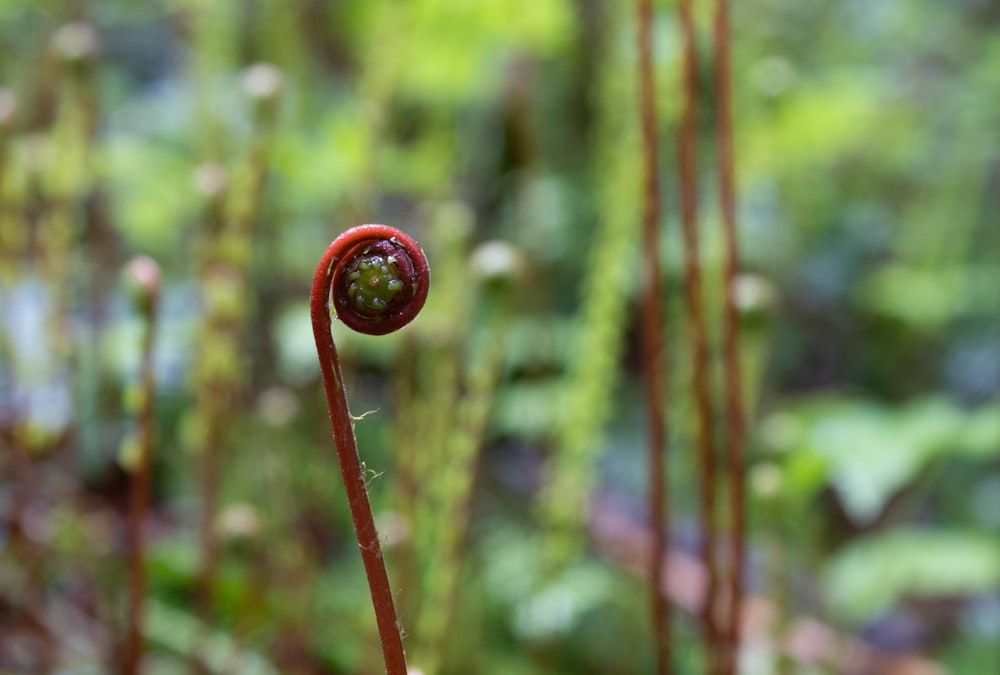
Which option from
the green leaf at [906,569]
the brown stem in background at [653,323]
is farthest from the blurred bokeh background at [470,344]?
the brown stem in background at [653,323]

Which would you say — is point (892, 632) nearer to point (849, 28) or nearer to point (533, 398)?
point (533, 398)

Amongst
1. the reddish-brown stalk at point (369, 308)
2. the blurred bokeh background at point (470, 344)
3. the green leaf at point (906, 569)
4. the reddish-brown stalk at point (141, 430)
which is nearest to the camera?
the reddish-brown stalk at point (369, 308)

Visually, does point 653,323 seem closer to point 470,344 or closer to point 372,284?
point 372,284

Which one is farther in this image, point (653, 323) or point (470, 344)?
point (470, 344)

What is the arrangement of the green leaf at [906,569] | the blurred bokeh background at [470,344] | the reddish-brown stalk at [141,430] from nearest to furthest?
the reddish-brown stalk at [141,430], the blurred bokeh background at [470,344], the green leaf at [906,569]

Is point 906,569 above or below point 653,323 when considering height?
below

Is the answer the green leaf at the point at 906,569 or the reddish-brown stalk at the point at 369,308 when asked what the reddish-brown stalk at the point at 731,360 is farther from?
the green leaf at the point at 906,569

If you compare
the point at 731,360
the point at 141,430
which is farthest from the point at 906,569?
the point at 141,430
